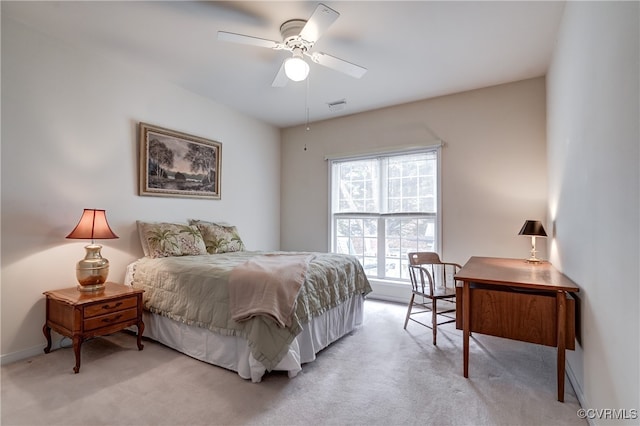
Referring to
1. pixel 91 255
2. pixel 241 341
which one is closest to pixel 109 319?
pixel 91 255

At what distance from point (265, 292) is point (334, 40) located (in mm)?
2215

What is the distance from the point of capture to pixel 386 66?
3.12 meters

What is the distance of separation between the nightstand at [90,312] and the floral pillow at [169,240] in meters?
0.49

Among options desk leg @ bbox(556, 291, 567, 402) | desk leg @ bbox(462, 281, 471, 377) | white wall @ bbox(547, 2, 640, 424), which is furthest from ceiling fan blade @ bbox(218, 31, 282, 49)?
desk leg @ bbox(556, 291, 567, 402)

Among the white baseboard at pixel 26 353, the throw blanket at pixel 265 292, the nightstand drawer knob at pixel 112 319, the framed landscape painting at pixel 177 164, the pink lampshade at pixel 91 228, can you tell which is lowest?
the white baseboard at pixel 26 353

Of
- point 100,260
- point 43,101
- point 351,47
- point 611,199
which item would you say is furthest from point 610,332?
Result: point 43,101

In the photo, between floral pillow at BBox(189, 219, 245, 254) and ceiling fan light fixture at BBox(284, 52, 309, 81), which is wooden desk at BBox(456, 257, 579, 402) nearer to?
ceiling fan light fixture at BBox(284, 52, 309, 81)

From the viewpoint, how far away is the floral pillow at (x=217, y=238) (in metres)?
3.62

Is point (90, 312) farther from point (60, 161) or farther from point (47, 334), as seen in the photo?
point (60, 161)

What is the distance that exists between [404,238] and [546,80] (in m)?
2.39

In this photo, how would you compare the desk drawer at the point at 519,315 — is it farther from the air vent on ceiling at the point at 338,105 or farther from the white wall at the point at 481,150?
the air vent on ceiling at the point at 338,105

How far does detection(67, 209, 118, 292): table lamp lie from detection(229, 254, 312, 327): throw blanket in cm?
119

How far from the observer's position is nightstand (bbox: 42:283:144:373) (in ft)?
7.41

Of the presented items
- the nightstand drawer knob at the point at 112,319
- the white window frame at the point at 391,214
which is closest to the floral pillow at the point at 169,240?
the nightstand drawer knob at the point at 112,319
